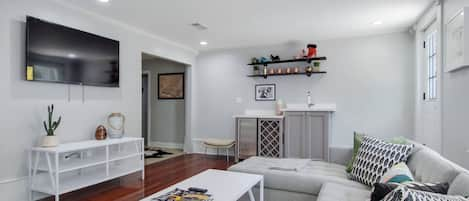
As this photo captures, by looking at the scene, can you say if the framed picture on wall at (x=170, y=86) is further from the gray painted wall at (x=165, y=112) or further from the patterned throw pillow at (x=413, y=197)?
the patterned throw pillow at (x=413, y=197)

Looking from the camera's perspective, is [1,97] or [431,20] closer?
[1,97]

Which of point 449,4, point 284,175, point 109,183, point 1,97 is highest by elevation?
point 449,4

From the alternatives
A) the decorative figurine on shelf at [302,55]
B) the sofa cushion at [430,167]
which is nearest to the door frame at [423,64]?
the sofa cushion at [430,167]

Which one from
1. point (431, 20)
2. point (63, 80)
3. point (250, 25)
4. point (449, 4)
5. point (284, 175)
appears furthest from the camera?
point (250, 25)

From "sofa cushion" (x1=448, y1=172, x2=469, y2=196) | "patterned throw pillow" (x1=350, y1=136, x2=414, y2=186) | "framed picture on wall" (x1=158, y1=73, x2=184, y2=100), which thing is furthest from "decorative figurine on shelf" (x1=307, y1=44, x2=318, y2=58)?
"sofa cushion" (x1=448, y1=172, x2=469, y2=196)

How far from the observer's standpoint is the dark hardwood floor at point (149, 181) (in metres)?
3.18

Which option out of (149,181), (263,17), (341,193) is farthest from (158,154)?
(341,193)

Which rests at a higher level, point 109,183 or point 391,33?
point 391,33

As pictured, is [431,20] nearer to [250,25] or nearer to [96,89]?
[250,25]

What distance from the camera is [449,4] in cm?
270

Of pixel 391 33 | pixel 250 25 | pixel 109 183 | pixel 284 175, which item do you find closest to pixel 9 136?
pixel 109 183

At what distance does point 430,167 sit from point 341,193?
61 cm

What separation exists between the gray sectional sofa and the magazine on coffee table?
2.69 feet

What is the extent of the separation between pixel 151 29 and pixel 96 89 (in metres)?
1.32
